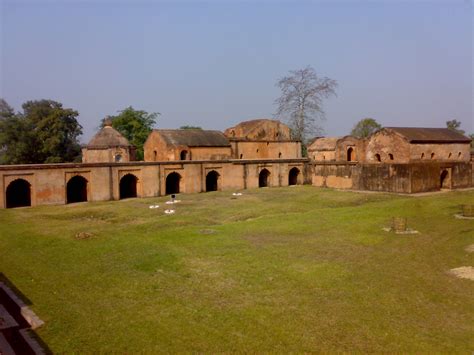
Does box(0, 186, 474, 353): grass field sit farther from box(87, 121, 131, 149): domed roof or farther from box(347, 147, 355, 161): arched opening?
box(347, 147, 355, 161): arched opening

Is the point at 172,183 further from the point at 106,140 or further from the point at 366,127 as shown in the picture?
the point at 366,127

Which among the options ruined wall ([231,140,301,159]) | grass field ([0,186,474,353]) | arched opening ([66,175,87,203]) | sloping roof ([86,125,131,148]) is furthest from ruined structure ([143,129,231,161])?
grass field ([0,186,474,353])

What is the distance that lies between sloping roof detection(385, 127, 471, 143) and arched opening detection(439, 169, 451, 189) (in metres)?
3.40

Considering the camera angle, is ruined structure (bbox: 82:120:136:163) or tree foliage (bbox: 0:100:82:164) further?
tree foliage (bbox: 0:100:82:164)

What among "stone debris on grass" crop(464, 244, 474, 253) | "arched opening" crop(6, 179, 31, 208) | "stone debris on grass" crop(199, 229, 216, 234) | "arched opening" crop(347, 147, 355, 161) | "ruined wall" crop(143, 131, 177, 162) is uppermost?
"ruined wall" crop(143, 131, 177, 162)

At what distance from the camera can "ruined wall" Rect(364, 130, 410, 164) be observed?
3250 cm

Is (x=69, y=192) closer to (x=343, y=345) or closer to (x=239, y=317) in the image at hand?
(x=239, y=317)

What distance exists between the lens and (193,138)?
4031cm

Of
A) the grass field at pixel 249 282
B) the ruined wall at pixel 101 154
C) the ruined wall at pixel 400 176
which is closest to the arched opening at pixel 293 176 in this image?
the ruined wall at pixel 400 176

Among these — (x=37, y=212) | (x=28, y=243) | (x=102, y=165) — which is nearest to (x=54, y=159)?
(x=102, y=165)

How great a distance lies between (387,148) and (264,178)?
11.0 meters

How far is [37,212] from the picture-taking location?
2378 centimetres

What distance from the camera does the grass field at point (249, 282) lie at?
24.6 feet

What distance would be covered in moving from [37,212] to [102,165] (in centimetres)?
613
